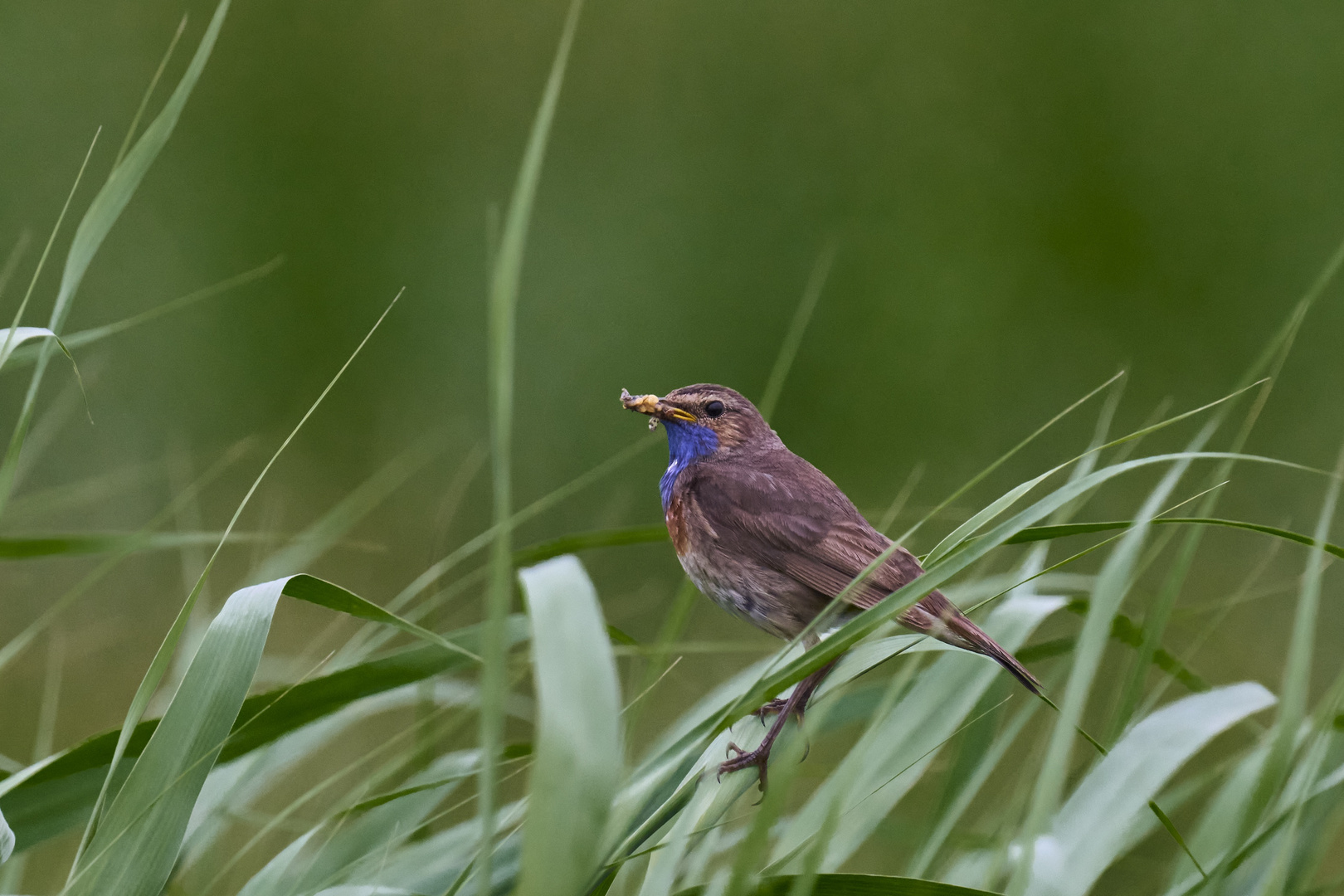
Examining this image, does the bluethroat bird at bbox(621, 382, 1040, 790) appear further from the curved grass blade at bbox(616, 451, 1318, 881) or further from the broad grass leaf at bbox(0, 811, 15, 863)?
the broad grass leaf at bbox(0, 811, 15, 863)

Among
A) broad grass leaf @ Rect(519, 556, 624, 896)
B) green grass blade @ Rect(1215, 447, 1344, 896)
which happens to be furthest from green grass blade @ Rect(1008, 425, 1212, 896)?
broad grass leaf @ Rect(519, 556, 624, 896)

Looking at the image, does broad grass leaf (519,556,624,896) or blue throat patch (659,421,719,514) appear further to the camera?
blue throat patch (659,421,719,514)

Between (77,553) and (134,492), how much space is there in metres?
4.25

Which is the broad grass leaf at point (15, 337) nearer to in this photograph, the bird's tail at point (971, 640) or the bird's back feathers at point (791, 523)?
the bird's tail at point (971, 640)

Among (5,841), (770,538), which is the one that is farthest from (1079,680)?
(770,538)

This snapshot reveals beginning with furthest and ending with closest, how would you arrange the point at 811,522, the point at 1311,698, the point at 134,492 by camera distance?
the point at 134,492 < the point at 1311,698 < the point at 811,522

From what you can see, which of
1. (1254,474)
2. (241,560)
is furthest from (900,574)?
(1254,474)

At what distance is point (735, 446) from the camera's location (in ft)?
9.41

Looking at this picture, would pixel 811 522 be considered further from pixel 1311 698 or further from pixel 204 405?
pixel 204 405

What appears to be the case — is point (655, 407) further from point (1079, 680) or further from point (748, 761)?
point (1079, 680)

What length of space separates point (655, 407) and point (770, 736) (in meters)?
0.89

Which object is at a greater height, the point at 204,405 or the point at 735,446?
the point at 735,446

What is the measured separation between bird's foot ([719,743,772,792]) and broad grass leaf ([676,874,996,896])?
32 centimetres

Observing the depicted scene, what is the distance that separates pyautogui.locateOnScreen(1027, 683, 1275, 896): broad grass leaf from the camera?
137 cm
